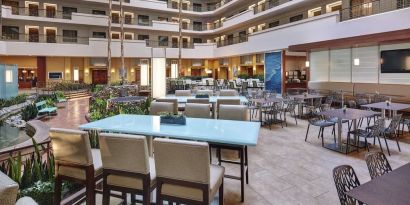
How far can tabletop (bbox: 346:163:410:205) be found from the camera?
1.93 meters

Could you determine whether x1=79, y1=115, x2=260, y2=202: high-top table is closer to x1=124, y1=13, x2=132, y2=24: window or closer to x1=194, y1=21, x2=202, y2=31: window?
x1=124, y1=13, x2=132, y2=24: window

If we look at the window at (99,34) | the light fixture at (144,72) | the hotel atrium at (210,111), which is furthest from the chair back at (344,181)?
the window at (99,34)

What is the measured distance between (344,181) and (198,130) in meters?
1.83

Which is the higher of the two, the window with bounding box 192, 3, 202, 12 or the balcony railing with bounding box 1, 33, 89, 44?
the window with bounding box 192, 3, 202, 12

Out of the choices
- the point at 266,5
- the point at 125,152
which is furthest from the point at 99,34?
the point at 125,152

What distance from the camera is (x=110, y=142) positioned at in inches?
107

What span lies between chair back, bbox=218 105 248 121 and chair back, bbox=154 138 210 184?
2.57 metres

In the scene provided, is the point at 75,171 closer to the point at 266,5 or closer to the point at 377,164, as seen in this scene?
the point at 377,164

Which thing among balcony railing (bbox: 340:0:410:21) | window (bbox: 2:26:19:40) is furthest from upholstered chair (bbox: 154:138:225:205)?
window (bbox: 2:26:19:40)

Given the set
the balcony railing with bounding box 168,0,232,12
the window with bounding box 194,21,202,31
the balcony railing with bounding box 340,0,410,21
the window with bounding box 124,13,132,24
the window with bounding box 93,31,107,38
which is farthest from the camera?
the window with bounding box 194,21,202,31

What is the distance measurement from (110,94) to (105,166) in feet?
27.6

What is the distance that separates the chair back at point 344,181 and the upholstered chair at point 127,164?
1.78 meters

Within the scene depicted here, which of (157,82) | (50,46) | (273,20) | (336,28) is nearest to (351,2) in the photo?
(336,28)

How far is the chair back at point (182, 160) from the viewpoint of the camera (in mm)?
2418
